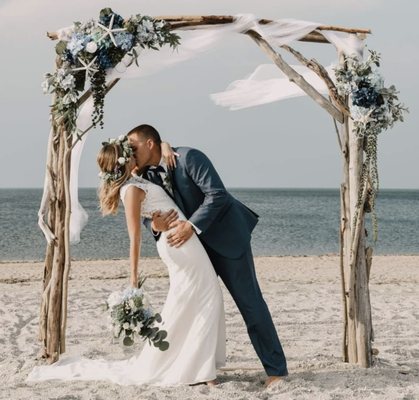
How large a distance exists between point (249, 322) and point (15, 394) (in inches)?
64.4

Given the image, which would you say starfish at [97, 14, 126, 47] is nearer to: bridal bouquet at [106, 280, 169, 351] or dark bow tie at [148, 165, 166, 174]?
dark bow tie at [148, 165, 166, 174]

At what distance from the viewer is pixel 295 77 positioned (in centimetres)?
534

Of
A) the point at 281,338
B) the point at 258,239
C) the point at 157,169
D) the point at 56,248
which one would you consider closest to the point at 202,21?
the point at 157,169

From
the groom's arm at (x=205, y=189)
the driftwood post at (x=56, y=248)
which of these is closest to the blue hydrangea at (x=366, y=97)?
the groom's arm at (x=205, y=189)

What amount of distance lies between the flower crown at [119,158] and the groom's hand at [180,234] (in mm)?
489

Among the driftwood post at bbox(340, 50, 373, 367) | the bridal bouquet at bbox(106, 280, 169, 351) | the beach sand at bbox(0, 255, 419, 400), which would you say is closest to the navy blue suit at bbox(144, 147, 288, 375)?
the beach sand at bbox(0, 255, 419, 400)

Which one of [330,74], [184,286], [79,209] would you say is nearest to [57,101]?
[79,209]

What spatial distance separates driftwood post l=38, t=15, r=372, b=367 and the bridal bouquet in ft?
2.77

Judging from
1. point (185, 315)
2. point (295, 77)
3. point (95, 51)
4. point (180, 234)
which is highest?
point (95, 51)

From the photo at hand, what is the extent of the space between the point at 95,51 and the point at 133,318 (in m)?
1.91

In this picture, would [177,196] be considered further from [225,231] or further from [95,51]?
[95,51]

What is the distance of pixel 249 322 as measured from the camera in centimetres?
491

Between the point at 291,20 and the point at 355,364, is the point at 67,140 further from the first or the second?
the point at 355,364

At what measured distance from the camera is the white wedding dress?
479 cm
